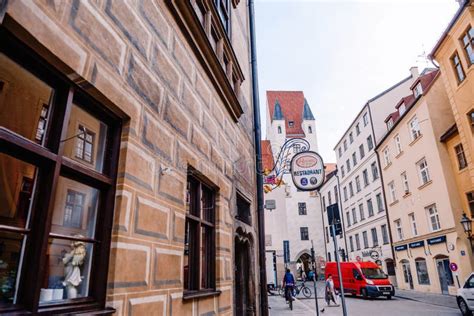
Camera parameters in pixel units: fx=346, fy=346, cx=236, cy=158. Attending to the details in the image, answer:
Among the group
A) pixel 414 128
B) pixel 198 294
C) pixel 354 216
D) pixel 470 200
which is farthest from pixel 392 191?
pixel 198 294

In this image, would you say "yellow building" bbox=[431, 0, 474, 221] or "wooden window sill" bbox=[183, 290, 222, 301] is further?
"yellow building" bbox=[431, 0, 474, 221]

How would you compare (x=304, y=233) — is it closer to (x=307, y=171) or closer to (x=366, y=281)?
(x=366, y=281)

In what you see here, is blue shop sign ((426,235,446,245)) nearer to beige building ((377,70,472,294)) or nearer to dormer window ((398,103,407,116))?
beige building ((377,70,472,294))

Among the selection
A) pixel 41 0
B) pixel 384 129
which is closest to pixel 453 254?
pixel 384 129

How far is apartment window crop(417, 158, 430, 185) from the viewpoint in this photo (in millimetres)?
21223

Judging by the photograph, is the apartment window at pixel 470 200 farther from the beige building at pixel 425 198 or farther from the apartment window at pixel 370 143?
the apartment window at pixel 370 143

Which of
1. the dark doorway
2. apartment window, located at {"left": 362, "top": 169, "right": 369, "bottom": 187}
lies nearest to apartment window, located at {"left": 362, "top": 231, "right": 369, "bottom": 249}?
apartment window, located at {"left": 362, "top": 169, "right": 369, "bottom": 187}

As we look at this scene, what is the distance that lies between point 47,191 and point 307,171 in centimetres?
589

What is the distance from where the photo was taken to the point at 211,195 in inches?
202

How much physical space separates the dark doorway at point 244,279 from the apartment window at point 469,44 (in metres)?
13.8

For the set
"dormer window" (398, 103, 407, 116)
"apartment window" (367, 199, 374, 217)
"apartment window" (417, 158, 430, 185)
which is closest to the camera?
"apartment window" (417, 158, 430, 185)

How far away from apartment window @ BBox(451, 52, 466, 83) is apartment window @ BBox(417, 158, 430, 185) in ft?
21.4

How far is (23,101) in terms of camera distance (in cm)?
197

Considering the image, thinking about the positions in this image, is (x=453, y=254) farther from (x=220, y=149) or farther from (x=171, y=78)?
(x=171, y=78)
